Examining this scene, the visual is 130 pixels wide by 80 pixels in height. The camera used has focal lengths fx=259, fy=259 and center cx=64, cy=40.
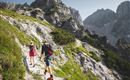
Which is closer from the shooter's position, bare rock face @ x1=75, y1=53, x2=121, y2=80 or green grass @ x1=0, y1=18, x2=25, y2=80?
green grass @ x1=0, y1=18, x2=25, y2=80

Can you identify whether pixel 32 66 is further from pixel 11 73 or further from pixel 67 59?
pixel 67 59

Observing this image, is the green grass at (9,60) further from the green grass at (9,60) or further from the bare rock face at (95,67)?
the bare rock face at (95,67)

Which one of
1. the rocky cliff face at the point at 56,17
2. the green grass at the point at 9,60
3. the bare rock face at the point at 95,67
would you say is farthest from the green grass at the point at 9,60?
the rocky cliff face at the point at 56,17

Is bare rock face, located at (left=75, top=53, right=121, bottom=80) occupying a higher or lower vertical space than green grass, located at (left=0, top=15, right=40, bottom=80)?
higher

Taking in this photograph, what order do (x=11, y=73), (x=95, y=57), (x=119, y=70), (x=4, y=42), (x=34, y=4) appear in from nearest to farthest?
1. (x=11, y=73)
2. (x=4, y=42)
3. (x=95, y=57)
4. (x=119, y=70)
5. (x=34, y=4)

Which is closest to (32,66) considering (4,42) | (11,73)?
(4,42)

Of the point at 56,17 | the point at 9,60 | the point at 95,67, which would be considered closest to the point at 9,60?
the point at 9,60

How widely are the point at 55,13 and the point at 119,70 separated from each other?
2754 inches

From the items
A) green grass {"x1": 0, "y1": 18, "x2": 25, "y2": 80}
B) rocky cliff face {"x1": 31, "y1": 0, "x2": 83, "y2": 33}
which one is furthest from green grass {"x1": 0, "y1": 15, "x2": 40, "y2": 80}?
rocky cliff face {"x1": 31, "y1": 0, "x2": 83, "y2": 33}

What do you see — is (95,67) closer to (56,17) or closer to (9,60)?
(9,60)

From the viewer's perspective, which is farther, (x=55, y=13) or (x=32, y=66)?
(x=55, y=13)

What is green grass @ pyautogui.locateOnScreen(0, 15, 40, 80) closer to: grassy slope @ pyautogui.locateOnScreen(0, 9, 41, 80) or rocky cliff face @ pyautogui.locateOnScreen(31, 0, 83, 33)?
grassy slope @ pyautogui.locateOnScreen(0, 9, 41, 80)

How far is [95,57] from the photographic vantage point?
71.0m

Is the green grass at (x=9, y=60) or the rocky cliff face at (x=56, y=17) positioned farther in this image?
the rocky cliff face at (x=56, y=17)
